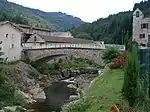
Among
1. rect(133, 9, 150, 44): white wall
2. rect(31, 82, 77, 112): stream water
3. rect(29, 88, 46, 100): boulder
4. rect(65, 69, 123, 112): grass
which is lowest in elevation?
rect(31, 82, 77, 112): stream water

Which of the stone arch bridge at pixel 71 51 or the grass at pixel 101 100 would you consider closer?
the grass at pixel 101 100

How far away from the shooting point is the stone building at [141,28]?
58.2m

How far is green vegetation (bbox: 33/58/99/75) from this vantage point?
57900 mm

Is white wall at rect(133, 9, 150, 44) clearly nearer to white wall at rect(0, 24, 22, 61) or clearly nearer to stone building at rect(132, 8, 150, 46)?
stone building at rect(132, 8, 150, 46)

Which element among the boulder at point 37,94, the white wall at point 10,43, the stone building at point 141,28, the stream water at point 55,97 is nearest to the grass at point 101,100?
the stream water at point 55,97

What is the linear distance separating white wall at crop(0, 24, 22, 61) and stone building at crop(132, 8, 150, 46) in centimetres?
2028

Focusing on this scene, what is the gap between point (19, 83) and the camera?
42.9 metres

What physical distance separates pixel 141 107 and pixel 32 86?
29404mm

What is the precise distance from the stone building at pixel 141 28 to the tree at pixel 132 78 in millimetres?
41712

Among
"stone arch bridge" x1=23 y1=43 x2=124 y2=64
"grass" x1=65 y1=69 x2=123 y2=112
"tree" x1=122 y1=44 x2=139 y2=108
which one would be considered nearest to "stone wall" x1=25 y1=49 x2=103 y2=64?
"stone arch bridge" x1=23 y1=43 x2=124 y2=64

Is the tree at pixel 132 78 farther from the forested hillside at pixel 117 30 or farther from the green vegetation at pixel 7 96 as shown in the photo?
the forested hillside at pixel 117 30

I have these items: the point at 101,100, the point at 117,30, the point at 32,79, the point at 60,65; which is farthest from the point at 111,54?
the point at 117,30

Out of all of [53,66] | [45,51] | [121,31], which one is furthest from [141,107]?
[121,31]

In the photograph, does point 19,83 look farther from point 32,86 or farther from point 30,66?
point 30,66
